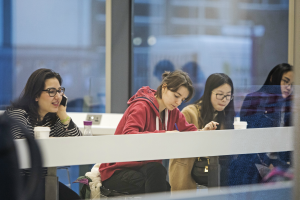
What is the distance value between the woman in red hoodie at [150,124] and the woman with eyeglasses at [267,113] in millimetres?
162

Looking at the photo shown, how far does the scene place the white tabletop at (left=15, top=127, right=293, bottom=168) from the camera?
87cm

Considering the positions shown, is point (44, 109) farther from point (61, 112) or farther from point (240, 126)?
point (240, 126)

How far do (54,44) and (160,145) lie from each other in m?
0.60

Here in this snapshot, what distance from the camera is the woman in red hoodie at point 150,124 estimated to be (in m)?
0.96

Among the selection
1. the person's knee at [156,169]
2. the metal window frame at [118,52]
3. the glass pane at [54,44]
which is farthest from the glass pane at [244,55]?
the metal window frame at [118,52]

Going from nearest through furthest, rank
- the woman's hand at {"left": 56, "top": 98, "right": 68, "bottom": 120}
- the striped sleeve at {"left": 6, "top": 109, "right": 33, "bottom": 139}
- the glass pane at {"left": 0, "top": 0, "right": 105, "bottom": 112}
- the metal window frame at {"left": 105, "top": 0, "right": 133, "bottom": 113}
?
1. the striped sleeve at {"left": 6, "top": 109, "right": 33, "bottom": 139}
2. the woman's hand at {"left": 56, "top": 98, "right": 68, "bottom": 120}
3. the glass pane at {"left": 0, "top": 0, "right": 105, "bottom": 112}
4. the metal window frame at {"left": 105, "top": 0, "right": 133, "bottom": 113}

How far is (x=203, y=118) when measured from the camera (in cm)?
107

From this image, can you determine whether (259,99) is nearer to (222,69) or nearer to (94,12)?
(222,69)

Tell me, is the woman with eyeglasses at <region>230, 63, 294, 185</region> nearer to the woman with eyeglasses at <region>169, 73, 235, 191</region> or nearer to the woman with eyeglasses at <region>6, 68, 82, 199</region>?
the woman with eyeglasses at <region>169, 73, 235, 191</region>

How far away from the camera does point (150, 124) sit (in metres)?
1.03

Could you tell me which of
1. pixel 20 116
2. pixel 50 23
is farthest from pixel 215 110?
pixel 50 23

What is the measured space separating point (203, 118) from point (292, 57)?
1.22 feet

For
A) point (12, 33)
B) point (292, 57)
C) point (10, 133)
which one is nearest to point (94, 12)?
point (12, 33)

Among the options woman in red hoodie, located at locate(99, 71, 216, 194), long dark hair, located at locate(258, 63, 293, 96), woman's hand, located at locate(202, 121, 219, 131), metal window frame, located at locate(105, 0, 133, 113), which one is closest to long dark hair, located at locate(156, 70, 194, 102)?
woman in red hoodie, located at locate(99, 71, 216, 194)
